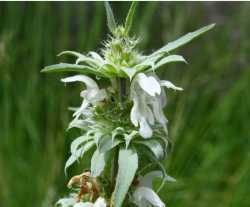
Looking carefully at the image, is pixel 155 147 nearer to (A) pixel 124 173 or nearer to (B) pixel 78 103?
(A) pixel 124 173

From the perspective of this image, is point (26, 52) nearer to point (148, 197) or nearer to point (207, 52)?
point (207, 52)

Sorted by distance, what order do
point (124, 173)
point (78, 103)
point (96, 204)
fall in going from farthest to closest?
point (78, 103), point (96, 204), point (124, 173)

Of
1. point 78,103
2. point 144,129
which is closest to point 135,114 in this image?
point 144,129

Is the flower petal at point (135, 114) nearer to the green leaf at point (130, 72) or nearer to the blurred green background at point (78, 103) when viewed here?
the green leaf at point (130, 72)

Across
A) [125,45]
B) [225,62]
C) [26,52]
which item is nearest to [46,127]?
[26,52]

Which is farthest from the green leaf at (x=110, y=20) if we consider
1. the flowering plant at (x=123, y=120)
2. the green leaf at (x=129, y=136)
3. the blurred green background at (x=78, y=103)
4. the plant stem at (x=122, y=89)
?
the blurred green background at (x=78, y=103)

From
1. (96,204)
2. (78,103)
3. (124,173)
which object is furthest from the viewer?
(78,103)

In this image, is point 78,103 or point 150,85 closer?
point 150,85
